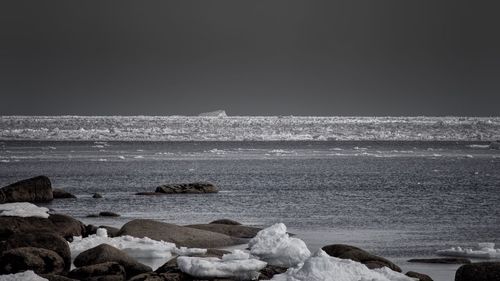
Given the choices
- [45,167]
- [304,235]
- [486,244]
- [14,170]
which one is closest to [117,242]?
[304,235]

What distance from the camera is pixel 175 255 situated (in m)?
19.3

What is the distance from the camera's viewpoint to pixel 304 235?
2308cm

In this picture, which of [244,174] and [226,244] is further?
[244,174]

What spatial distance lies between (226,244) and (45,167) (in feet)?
122

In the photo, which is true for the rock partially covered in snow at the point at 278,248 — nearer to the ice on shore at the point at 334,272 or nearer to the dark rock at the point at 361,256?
the dark rock at the point at 361,256

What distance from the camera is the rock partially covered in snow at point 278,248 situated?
57.7ft

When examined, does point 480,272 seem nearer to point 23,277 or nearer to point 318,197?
point 23,277

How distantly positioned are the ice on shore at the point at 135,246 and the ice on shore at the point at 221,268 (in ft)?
11.3

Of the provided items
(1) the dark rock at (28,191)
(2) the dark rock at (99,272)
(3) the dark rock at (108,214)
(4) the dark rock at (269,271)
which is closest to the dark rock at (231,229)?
(3) the dark rock at (108,214)

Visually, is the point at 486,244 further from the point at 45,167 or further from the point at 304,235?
the point at 45,167

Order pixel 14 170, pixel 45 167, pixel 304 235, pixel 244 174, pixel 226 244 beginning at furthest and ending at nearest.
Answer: pixel 45 167
pixel 14 170
pixel 244 174
pixel 304 235
pixel 226 244

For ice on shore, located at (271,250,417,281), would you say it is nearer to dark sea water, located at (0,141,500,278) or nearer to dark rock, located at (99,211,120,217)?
dark sea water, located at (0,141,500,278)

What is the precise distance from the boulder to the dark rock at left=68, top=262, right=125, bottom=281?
3840mm

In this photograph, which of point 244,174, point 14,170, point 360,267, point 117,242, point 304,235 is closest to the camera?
point 360,267
